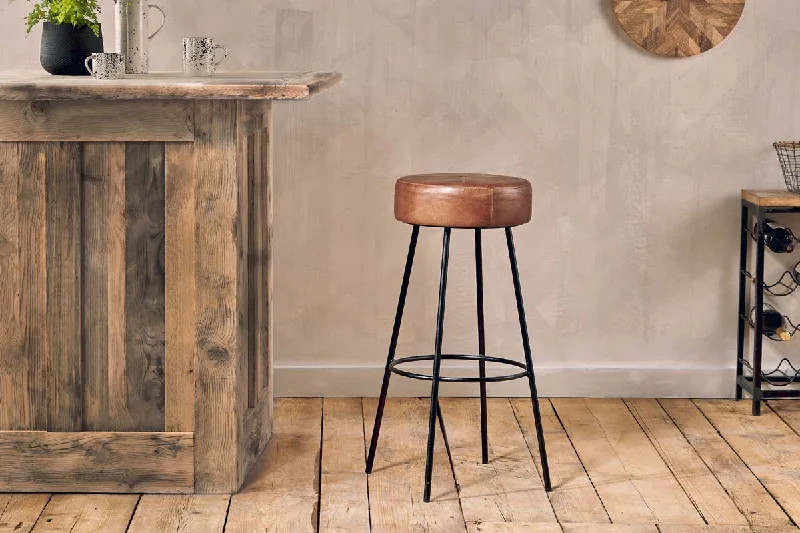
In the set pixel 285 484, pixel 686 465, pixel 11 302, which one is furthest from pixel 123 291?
pixel 686 465

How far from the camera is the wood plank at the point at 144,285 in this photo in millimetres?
3098

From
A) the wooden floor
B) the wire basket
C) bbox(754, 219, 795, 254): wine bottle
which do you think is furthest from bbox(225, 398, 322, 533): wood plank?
the wire basket

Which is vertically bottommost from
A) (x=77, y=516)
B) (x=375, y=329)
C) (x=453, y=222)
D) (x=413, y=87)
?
(x=77, y=516)

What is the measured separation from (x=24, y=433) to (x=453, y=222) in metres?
1.35

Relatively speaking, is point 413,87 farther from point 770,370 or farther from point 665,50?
point 770,370

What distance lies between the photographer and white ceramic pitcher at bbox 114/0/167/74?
340 cm

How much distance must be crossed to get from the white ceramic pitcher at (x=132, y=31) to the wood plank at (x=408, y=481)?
143 cm

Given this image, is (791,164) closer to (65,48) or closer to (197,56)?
(197,56)

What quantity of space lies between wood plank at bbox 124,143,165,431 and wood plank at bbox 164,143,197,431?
2 cm

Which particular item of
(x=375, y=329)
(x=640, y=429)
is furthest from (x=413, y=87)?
(x=640, y=429)

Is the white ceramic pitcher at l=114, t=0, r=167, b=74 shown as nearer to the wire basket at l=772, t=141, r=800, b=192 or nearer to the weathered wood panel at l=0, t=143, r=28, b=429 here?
the weathered wood panel at l=0, t=143, r=28, b=429

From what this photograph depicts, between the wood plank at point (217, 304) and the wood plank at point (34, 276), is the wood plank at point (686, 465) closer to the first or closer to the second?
the wood plank at point (217, 304)

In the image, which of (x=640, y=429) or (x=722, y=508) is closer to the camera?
(x=722, y=508)

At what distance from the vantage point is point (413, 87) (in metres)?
4.08
